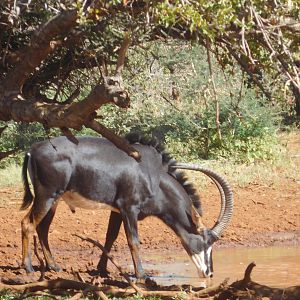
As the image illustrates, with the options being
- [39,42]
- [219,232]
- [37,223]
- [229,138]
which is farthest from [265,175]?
[39,42]

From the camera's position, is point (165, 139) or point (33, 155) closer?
point (33, 155)

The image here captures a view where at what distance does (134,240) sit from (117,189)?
0.73m

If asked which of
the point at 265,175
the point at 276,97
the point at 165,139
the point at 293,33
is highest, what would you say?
the point at 165,139

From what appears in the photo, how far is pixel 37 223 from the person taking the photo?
11211 mm

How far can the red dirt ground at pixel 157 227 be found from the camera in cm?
1277

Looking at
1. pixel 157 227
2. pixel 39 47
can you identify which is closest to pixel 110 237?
pixel 157 227

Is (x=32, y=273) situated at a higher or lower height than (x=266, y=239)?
lower

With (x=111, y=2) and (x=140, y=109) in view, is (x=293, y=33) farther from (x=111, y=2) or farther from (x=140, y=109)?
(x=140, y=109)

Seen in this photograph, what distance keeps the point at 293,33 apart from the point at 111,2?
1263 millimetres

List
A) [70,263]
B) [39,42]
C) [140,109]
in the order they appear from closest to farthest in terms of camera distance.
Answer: [39,42]
[70,263]
[140,109]

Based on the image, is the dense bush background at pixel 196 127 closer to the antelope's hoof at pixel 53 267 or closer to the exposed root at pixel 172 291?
the antelope's hoof at pixel 53 267

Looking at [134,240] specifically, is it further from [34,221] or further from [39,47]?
[39,47]

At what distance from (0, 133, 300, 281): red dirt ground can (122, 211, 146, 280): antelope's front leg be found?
0.93 meters

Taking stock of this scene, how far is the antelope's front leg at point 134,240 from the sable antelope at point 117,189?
0.01 m
